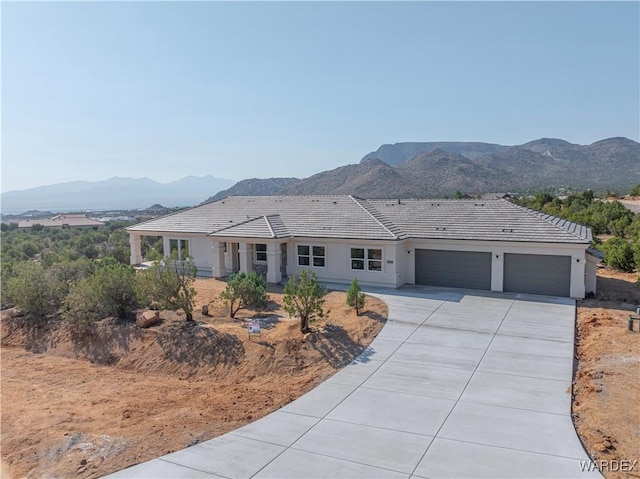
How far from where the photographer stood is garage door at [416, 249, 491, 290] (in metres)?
22.0

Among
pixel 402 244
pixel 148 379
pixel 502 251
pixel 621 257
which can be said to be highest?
pixel 402 244

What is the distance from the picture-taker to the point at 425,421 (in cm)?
975

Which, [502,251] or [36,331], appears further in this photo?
[502,251]

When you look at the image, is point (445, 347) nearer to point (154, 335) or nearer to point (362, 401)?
point (362, 401)

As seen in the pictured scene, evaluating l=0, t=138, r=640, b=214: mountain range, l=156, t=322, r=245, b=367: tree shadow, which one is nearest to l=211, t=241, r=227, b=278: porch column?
l=156, t=322, r=245, b=367: tree shadow

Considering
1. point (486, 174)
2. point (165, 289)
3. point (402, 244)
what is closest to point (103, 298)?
point (165, 289)

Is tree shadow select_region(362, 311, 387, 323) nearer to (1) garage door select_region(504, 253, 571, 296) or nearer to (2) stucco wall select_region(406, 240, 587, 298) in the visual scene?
(2) stucco wall select_region(406, 240, 587, 298)

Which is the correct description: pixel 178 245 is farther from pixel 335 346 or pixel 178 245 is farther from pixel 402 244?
pixel 335 346

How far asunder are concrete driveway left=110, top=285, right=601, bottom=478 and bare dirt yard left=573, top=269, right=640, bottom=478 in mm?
333

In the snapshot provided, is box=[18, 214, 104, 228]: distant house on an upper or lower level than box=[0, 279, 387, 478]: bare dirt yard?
upper

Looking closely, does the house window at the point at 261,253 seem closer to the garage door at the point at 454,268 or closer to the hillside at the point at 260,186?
the garage door at the point at 454,268

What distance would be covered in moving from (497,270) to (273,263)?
35.0ft

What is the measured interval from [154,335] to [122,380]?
2.47 m

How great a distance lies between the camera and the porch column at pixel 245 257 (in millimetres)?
24984
